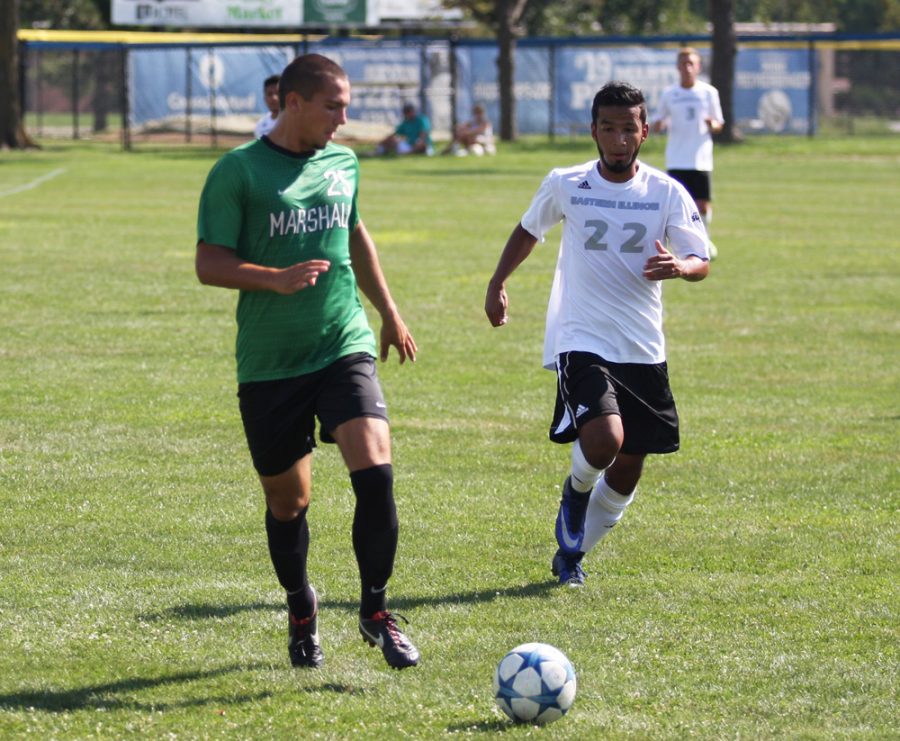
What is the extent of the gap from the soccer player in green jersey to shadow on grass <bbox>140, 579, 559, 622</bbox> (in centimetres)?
68

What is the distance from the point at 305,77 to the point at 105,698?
2139mm

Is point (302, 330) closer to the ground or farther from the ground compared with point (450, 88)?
closer to the ground

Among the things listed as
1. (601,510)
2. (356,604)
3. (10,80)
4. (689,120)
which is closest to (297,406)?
(356,604)

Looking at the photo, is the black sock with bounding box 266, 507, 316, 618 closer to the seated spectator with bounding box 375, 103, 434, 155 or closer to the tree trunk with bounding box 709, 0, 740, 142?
the seated spectator with bounding box 375, 103, 434, 155

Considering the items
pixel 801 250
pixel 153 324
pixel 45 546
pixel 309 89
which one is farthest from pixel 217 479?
pixel 801 250

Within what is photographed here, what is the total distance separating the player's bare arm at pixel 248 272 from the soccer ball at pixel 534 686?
1.37 m

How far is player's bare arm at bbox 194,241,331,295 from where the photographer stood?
511cm

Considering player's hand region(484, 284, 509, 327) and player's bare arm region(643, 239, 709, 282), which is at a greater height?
player's bare arm region(643, 239, 709, 282)

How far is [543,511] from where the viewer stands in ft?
26.1

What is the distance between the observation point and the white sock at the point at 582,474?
6602mm

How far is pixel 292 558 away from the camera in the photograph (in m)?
5.57

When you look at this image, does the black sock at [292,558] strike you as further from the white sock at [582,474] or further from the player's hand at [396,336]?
the white sock at [582,474]

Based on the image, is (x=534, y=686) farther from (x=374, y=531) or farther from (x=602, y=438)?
(x=602, y=438)

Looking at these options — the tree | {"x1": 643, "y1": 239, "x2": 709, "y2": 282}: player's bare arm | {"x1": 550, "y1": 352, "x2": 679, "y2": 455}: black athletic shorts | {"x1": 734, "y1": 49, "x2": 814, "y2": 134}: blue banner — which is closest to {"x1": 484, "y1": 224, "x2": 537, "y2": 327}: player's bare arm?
{"x1": 550, "y1": 352, "x2": 679, "y2": 455}: black athletic shorts
